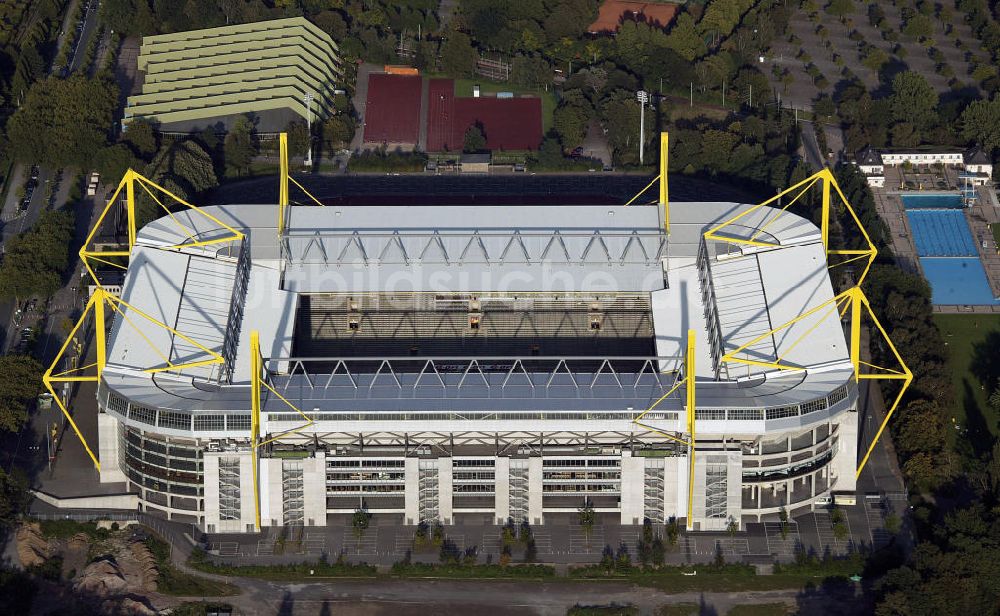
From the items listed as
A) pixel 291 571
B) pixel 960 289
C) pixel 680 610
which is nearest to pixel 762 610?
pixel 680 610

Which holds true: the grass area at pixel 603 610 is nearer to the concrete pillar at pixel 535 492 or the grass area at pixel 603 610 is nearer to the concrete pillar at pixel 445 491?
the concrete pillar at pixel 535 492

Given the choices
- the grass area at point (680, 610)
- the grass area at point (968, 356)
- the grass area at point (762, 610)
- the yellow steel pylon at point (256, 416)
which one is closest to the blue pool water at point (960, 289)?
the grass area at point (968, 356)

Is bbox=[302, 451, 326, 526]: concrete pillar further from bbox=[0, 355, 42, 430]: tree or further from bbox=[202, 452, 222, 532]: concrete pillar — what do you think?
bbox=[0, 355, 42, 430]: tree

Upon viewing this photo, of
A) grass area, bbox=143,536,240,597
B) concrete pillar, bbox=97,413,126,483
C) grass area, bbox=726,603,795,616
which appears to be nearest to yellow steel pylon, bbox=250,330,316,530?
grass area, bbox=143,536,240,597

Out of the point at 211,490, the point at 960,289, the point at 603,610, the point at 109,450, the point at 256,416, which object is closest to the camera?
the point at 603,610

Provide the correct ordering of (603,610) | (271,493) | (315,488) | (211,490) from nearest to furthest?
(603,610) → (211,490) → (271,493) → (315,488)

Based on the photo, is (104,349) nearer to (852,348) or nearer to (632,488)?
(632,488)
